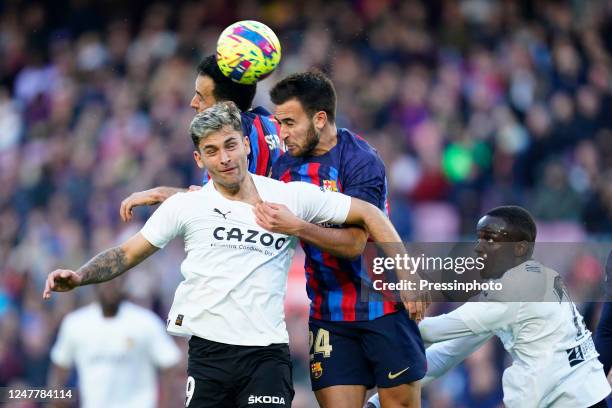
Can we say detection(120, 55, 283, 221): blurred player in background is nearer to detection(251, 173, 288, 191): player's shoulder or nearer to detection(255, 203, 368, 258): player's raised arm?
detection(251, 173, 288, 191): player's shoulder

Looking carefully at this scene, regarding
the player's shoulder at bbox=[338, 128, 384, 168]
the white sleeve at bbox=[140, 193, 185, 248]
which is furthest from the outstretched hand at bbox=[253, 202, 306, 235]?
the player's shoulder at bbox=[338, 128, 384, 168]

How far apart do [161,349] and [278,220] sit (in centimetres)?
407

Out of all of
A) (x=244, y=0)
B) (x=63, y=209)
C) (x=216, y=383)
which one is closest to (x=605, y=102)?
(x=244, y=0)

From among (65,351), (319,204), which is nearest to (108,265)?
(319,204)

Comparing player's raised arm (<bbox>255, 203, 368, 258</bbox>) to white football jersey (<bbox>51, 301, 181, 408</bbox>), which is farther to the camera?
white football jersey (<bbox>51, 301, 181, 408</bbox>)

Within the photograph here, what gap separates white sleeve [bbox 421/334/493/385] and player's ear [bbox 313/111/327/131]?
5.03ft

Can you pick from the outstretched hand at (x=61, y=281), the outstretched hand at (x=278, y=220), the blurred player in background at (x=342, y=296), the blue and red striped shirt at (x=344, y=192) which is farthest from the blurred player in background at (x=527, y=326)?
the outstretched hand at (x=61, y=281)

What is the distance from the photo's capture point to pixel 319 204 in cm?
671

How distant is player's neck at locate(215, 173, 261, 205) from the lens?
662cm

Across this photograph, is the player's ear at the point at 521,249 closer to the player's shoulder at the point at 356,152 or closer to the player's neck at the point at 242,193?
the player's shoulder at the point at 356,152

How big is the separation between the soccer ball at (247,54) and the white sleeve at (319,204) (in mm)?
1015

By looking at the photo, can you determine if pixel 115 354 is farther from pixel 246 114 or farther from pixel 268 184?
pixel 268 184

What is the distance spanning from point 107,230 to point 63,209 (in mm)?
1020

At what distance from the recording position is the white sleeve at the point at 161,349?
33.4 ft
